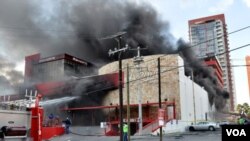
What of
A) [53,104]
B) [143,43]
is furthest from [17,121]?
[143,43]

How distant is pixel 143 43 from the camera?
77938mm

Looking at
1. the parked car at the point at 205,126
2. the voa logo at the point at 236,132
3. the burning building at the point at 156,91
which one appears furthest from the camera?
the burning building at the point at 156,91

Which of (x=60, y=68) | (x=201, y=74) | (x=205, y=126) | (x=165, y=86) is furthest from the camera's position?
(x=60, y=68)

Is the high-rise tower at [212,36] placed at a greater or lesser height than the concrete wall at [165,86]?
greater

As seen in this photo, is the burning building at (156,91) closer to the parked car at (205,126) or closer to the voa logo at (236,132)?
the parked car at (205,126)

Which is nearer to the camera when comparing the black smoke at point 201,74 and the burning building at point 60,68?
A: the black smoke at point 201,74

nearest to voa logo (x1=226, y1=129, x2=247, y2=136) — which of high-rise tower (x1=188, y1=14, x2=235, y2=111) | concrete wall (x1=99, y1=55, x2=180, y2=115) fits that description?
concrete wall (x1=99, y1=55, x2=180, y2=115)

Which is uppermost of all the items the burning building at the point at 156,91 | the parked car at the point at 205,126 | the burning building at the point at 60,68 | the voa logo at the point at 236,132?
the burning building at the point at 60,68

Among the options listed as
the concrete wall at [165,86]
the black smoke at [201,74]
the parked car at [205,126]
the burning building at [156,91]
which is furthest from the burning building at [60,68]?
the parked car at [205,126]

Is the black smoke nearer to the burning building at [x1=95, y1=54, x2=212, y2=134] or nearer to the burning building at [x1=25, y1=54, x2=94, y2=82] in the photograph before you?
the burning building at [x1=95, y1=54, x2=212, y2=134]

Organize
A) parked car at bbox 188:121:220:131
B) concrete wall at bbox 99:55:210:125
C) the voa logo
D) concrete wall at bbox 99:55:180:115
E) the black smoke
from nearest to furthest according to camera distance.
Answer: the voa logo → parked car at bbox 188:121:220:131 → concrete wall at bbox 99:55:210:125 → concrete wall at bbox 99:55:180:115 → the black smoke

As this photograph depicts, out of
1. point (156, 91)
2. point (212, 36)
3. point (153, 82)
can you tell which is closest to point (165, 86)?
point (156, 91)

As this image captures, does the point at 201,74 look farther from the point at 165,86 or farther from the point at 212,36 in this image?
the point at 212,36

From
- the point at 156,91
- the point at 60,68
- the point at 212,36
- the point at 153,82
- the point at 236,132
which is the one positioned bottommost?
the point at 236,132
